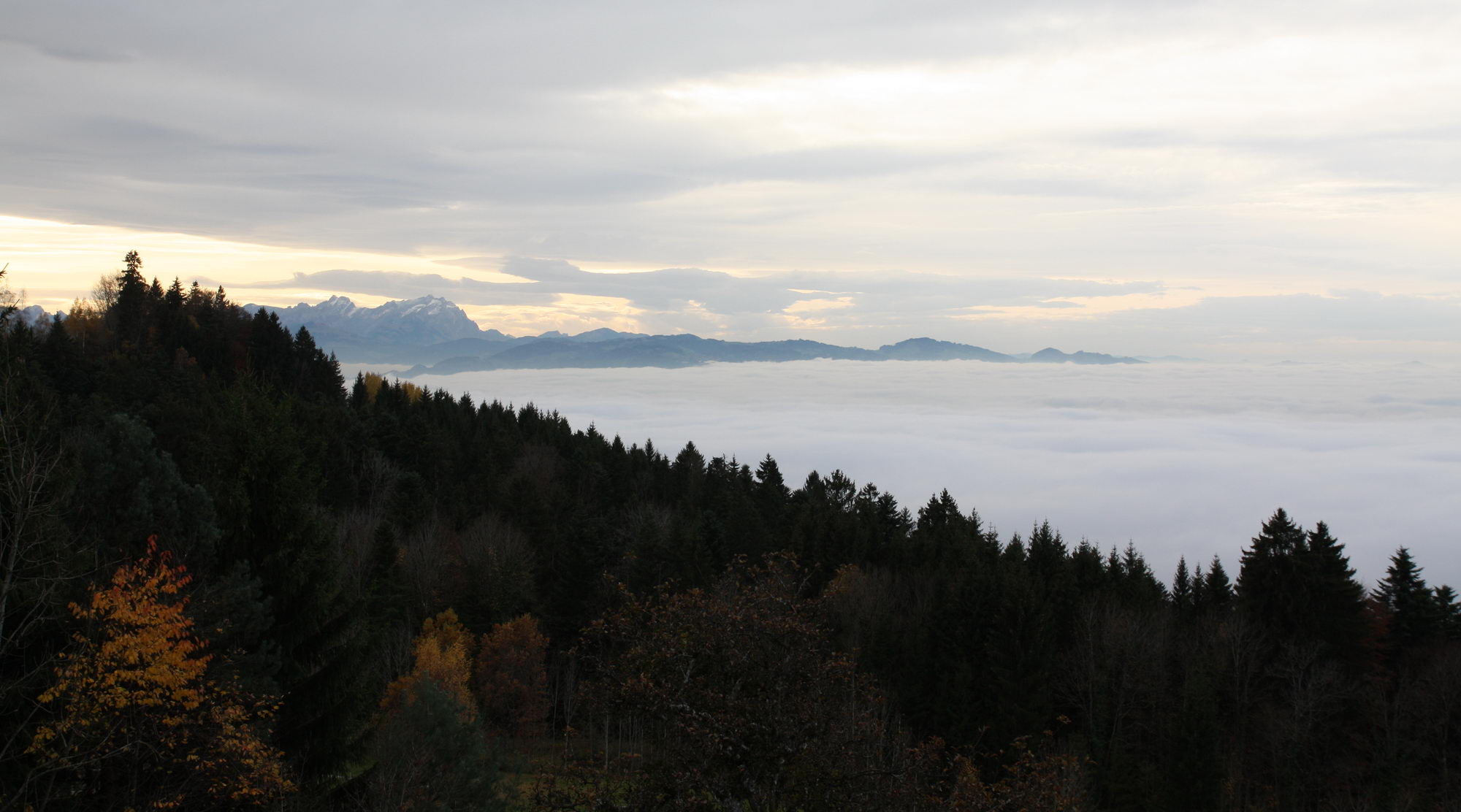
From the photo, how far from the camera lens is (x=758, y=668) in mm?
10539

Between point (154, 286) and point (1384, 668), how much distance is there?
93.8 metres

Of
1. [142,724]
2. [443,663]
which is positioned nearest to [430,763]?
[142,724]

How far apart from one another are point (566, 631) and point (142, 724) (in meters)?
35.9

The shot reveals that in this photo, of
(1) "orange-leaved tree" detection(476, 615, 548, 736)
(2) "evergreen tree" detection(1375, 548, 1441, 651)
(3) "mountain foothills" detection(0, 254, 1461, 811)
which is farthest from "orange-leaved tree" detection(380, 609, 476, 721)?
(2) "evergreen tree" detection(1375, 548, 1441, 651)

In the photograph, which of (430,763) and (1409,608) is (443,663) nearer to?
(430,763)

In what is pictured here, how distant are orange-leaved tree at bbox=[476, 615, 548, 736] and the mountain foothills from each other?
18 centimetres

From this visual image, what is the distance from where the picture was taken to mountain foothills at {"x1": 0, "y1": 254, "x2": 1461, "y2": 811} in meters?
11.0

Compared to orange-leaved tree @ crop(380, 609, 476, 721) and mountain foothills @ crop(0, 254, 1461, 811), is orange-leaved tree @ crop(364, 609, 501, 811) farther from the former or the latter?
orange-leaved tree @ crop(380, 609, 476, 721)

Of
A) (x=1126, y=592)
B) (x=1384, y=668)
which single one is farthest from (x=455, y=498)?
(x=1384, y=668)

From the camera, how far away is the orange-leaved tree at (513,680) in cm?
3656

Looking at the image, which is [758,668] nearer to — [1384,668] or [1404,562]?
[1384,668]

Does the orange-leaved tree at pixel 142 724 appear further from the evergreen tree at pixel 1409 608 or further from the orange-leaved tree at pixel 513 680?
the evergreen tree at pixel 1409 608

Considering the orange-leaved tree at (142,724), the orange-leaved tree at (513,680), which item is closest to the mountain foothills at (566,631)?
the orange-leaved tree at (142,724)

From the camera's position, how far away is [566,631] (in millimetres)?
46500
